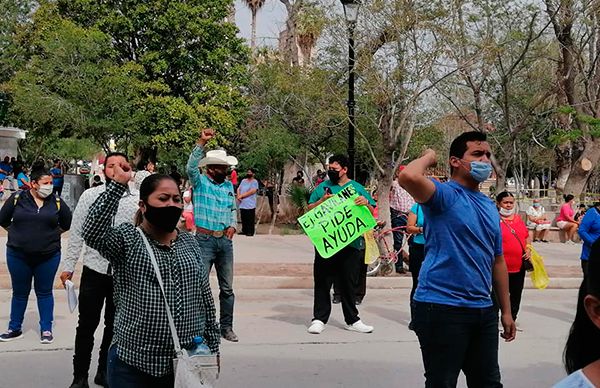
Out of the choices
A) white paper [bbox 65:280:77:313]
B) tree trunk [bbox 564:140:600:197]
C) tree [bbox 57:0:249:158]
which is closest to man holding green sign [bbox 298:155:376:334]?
white paper [bbox 65:280:77:313]

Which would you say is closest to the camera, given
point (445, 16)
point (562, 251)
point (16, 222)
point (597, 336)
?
point (597, 336)

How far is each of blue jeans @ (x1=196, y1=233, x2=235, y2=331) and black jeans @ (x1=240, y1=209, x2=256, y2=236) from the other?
10591 mm

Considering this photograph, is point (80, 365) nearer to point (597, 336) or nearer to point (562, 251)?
point (597, 336)

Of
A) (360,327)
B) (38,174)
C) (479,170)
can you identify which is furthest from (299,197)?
(479,170)

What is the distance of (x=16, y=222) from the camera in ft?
22.8

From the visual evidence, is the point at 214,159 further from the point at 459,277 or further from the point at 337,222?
the point at 459,277

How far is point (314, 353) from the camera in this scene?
726 cm

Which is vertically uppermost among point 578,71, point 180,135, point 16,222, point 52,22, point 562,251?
point 52,22

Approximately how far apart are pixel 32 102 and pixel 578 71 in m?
17.9

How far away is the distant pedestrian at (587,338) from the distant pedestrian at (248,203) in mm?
16090

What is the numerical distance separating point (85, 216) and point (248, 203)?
12377mm

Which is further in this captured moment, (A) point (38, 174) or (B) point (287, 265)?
(B) point (287, 265)

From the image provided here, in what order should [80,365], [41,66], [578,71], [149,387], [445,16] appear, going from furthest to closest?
[41,66]
[578,71]
[445,16]
[80,365]
[149,387]

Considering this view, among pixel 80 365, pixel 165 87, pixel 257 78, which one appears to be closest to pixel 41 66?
pixel 165 87
